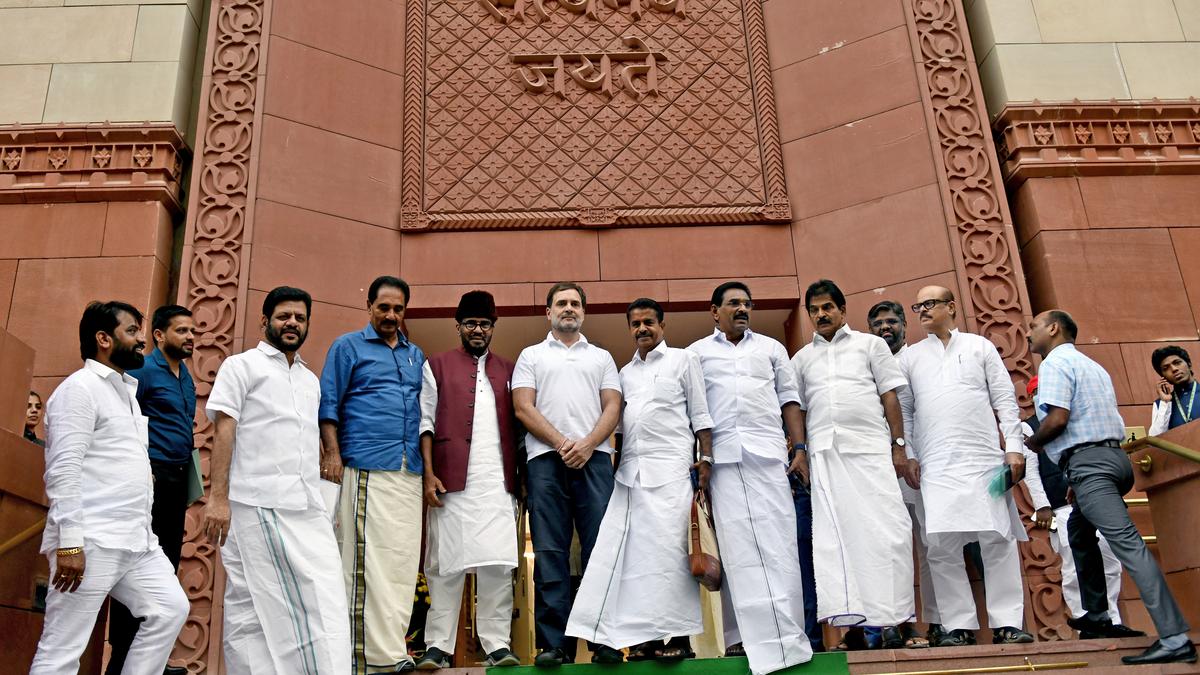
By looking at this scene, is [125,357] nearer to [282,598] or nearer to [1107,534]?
[282,598]

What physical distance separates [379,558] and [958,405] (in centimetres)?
284

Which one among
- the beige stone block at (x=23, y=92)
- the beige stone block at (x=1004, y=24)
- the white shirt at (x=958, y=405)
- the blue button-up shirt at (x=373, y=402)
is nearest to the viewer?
the blue button-up shirt at (x=373, y=402)

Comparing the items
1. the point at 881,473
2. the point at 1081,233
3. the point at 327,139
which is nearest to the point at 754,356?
the point at 881,473

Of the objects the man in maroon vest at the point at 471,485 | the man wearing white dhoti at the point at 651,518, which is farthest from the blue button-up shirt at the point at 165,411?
the man wearing white dhoti at the point at 651,518

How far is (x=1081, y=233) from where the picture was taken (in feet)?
22.6

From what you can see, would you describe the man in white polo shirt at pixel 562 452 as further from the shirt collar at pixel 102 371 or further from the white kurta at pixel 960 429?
the shirt collar at pixel 102 371

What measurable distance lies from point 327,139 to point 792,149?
339 centimetres

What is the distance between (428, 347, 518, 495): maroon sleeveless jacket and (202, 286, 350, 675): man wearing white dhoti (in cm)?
60

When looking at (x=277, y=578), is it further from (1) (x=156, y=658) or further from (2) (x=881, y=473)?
(2) (x=881, y=473)

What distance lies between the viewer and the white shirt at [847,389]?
4844mm

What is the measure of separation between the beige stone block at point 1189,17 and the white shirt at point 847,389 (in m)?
4.56

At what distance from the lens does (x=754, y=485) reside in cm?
470

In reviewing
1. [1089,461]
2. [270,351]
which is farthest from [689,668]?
[270,351]

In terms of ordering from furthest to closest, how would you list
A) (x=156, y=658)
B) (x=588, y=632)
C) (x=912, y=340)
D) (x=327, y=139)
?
(x=327, y=139) → (x=912, y=340) → (x=588, y=632) → (x=156, y=658)
